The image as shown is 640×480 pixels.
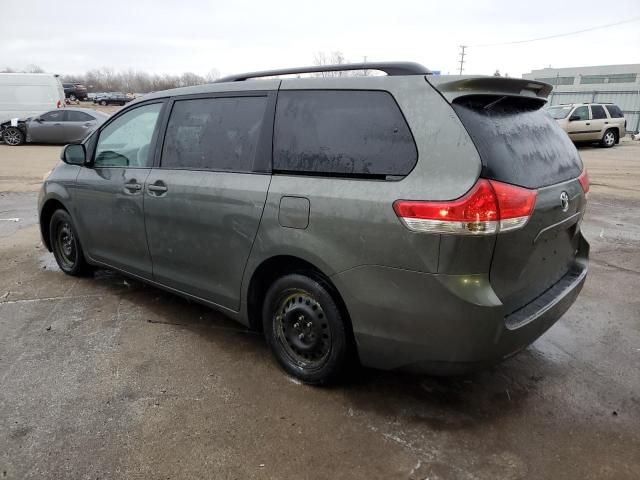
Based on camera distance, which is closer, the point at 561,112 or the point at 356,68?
the point at 356,68

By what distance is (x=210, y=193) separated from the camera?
3.32 metres

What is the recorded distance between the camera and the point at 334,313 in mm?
2814

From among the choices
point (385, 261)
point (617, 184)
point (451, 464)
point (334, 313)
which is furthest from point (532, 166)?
point (617, 184)

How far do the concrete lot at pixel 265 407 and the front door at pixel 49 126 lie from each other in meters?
16.0

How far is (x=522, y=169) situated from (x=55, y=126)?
19.2 meters

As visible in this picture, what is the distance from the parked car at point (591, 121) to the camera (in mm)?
19125

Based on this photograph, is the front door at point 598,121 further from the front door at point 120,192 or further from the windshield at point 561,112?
the front door at point 120,192

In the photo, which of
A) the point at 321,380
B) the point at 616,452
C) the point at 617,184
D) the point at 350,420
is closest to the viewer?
the point at 616,452

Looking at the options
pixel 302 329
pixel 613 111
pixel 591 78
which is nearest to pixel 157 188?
pixel 302 329

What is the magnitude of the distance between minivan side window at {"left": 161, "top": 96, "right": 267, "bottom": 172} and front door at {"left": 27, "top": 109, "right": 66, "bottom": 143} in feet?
54.8

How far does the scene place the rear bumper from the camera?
93.3 inches

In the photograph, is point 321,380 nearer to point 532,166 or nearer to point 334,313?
point 334,313

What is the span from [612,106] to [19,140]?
75.0ft

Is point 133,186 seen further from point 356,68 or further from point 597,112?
point 597,112
